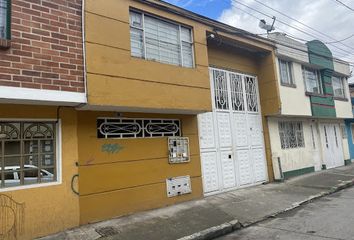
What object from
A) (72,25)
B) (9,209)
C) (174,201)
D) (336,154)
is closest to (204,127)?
(174,201)

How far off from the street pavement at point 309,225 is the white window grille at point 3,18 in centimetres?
539

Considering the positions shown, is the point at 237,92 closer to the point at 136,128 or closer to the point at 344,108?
the point at 136,128

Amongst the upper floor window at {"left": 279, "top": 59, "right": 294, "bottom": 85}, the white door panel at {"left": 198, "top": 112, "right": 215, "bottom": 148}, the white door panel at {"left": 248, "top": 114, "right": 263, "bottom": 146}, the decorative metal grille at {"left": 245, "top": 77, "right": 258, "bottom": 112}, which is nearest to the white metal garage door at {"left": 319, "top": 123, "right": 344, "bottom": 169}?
the upper floor window at {"left": 279, "top": 59, "right": 294, "bottom": 85}

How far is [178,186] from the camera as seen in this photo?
27.3 feet

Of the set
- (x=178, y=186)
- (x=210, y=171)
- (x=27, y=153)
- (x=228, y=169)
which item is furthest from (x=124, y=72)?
(x=228, y=169)

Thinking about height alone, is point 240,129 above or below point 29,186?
above

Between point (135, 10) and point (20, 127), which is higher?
point (135, 10)

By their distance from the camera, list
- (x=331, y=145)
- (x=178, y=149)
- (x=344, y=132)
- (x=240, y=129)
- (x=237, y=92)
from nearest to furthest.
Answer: (x=178, y=149), (x=240, y=129), (x=237, y=92), (x=331, y=145), (x=344, y=132)

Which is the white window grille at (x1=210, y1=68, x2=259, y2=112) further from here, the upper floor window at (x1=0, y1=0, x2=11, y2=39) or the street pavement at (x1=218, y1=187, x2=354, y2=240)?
the upper floor window at (x1=0, y1=0, x2=11, y2=39)

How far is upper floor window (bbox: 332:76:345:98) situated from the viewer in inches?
632

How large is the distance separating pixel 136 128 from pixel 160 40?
2.23 metres

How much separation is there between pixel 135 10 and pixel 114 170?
3674 millimetres

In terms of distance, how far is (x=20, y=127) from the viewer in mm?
5965

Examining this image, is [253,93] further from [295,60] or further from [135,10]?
[135,10]
